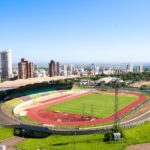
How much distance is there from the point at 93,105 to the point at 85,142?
88.9 feet

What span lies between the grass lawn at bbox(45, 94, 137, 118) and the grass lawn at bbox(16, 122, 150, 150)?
559 inches

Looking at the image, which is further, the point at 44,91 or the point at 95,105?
the point at 44,91

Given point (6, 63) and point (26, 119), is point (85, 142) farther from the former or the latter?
point (6, 63)

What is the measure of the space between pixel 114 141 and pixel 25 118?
21922 millimetres

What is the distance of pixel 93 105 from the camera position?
196ft

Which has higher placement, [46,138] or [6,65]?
[6,65]

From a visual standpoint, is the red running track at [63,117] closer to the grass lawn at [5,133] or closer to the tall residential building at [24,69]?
the grass lawn at [5,133]

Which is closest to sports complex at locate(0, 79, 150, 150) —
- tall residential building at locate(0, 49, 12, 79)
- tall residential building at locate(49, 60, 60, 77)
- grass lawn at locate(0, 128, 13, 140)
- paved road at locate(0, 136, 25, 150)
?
grass lawn at locate(0, 128, 13, 140)

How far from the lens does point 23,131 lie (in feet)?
126

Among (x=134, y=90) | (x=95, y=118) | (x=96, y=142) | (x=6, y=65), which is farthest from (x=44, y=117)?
(x=6, y=65)

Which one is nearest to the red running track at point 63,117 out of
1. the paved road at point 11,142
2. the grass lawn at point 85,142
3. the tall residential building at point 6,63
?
the grass lawn at point 85,142

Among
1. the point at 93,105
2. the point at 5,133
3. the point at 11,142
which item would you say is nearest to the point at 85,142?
the point at 11,142

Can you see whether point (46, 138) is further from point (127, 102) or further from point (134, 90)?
point (134, 90)

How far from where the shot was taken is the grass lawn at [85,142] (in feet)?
101
